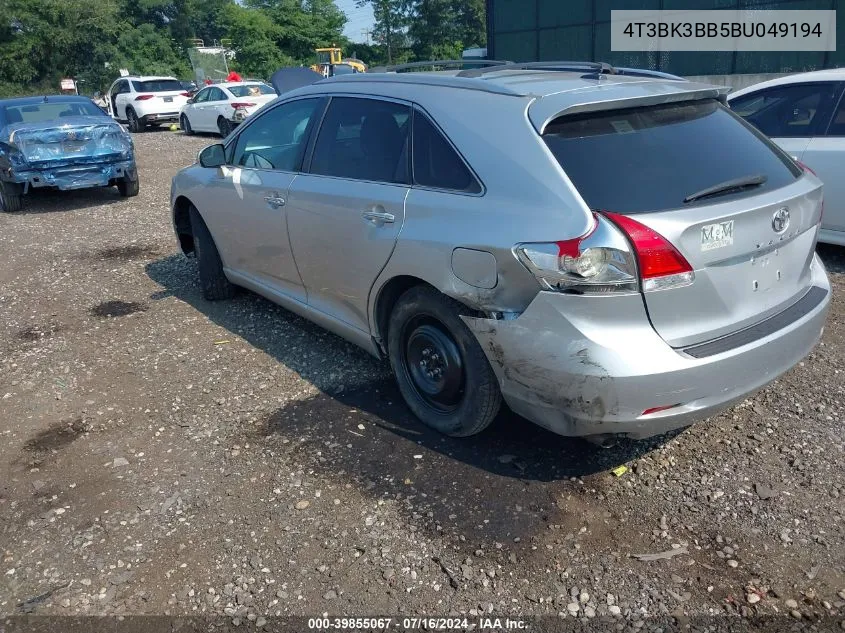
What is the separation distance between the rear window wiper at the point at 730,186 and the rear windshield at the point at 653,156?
0.02 metres

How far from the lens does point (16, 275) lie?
7.39 m

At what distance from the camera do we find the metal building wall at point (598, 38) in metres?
16.0

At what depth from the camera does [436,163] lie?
3566mm

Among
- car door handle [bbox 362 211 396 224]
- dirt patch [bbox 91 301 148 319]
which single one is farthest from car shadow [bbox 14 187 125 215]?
car door handle [bbox 362 211 396 224]

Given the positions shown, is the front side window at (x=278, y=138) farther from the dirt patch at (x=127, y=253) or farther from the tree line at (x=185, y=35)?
the tree line at (x=185, y=35)

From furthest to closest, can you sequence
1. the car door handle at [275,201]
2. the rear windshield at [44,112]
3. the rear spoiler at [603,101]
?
the rear windshield at [44,112] → the car door handle at [275,201] → the rear spoiler at [603,101]

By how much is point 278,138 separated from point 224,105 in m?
15.0

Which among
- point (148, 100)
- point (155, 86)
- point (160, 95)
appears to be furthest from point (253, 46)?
point (148, 100)

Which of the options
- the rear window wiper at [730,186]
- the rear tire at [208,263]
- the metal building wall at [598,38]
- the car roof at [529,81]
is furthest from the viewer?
the metal building wall at [598,38]

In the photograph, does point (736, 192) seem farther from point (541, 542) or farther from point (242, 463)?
point (242, 463)

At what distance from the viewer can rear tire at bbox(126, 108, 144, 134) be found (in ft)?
74.7

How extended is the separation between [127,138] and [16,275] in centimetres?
416

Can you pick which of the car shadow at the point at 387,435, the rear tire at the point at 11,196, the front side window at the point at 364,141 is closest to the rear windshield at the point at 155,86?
the rear tire at the point at 11,196

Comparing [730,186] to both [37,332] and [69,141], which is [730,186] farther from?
[69,141]
